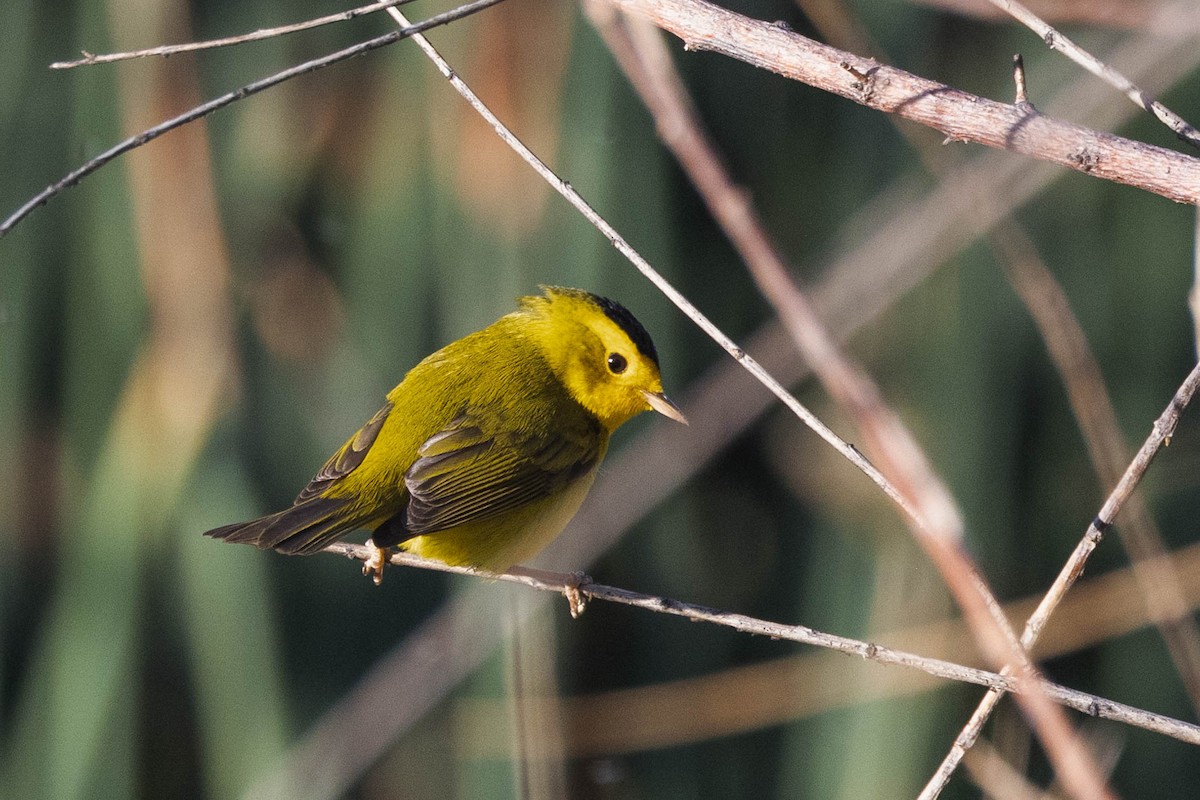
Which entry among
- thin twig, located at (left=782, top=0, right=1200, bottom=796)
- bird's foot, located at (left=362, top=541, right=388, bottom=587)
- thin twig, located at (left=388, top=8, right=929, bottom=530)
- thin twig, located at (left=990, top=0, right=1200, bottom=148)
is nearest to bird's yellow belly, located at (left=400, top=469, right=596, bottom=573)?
bird's foot, located at (left=362, top=541, right=388, bottom=587)

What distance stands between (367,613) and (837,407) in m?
1.39

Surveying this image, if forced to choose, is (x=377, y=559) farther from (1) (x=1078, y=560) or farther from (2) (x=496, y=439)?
(1) (x=1078, y=560)

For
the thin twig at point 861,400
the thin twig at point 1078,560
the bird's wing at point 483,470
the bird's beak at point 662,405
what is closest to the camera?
the thin twig at point 861,400

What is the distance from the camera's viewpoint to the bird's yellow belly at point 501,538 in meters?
2.56

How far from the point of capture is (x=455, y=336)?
2848 millimetres

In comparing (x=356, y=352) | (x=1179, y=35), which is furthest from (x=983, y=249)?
(x=356, y=352)

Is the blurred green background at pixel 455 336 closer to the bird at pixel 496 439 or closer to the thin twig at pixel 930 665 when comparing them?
the bird at pixel 496 439

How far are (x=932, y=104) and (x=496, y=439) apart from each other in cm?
121

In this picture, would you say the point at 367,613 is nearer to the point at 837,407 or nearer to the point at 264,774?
the point at 264,774

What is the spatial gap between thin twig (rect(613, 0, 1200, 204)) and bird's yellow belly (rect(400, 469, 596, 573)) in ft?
3.73

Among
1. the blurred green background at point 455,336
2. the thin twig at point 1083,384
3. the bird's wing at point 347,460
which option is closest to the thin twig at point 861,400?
the thin twig at point 1083,384

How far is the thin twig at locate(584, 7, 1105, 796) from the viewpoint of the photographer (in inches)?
44.9

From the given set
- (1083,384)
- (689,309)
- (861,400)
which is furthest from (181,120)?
(1083,384)

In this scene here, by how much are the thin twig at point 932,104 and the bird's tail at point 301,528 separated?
107cm
